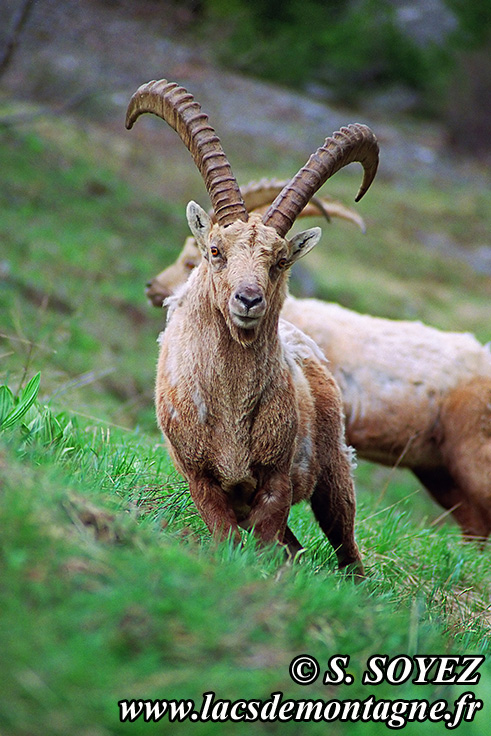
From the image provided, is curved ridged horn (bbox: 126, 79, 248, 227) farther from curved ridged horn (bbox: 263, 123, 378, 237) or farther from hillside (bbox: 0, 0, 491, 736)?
hillside (bbox: 0, 0, 491, 736)

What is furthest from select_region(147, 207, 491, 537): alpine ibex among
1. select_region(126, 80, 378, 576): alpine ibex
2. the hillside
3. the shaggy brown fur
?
the shaggy brown fur

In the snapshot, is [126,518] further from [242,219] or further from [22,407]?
[242,219]

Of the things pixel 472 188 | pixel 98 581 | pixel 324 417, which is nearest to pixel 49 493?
pixel 98 581

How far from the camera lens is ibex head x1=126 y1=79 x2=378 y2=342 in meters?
4.05

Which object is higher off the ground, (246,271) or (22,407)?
(246,271)

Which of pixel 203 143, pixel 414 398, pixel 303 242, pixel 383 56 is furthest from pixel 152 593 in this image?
pixel 383 56

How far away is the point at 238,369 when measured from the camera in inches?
168

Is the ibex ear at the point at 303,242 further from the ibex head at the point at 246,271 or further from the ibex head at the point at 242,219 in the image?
the ibex head at the point at 246,271

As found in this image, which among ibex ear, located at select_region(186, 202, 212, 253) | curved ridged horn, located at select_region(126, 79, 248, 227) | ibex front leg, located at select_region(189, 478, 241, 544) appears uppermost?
curved ridged horn, located at select_region(126, 79, 248, 227)

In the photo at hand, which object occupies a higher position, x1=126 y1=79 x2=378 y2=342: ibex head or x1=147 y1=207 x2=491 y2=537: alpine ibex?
x1=126 y1=79 x2=378 y2=342: ibex head

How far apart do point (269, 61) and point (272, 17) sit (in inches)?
136

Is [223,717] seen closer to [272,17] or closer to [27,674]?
[27,674]

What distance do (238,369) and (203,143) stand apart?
1364mm

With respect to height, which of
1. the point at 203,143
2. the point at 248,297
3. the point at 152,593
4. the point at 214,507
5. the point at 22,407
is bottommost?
the point at 214,507
